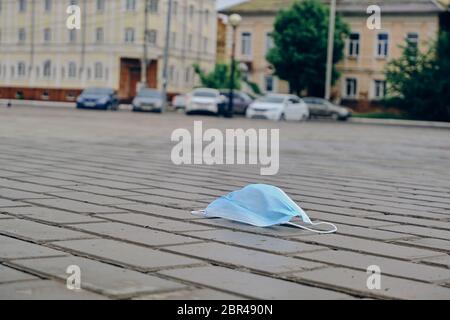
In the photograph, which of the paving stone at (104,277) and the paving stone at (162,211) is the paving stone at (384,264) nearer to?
the paving stone at (104,277)

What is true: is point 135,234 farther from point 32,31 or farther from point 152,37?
point 32,31

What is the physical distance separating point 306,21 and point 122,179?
4251 centimetres

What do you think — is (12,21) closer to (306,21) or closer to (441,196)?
(306,21)

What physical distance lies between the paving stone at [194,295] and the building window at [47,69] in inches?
2242

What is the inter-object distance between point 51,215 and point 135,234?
0.88 m

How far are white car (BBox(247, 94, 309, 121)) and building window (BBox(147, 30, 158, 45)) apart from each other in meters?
21.4

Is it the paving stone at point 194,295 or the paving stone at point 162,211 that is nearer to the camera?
the paving stone at point 194,295

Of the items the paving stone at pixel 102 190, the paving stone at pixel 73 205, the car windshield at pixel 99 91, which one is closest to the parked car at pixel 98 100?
the car windshield at pixel 99 91

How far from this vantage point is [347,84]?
171 ft

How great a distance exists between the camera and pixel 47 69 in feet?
193

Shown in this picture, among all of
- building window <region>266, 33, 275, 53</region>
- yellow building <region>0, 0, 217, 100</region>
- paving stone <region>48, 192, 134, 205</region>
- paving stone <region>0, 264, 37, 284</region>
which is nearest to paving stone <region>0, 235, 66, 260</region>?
paving stone <region>0, 264, 37, 284</region>

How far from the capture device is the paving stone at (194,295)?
327cm

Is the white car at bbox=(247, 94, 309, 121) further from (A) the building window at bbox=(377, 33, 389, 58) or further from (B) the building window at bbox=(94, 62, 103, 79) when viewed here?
(B) the building window at bbox=(94, 62, 103, 79)

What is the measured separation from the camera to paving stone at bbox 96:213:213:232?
5176 mm
